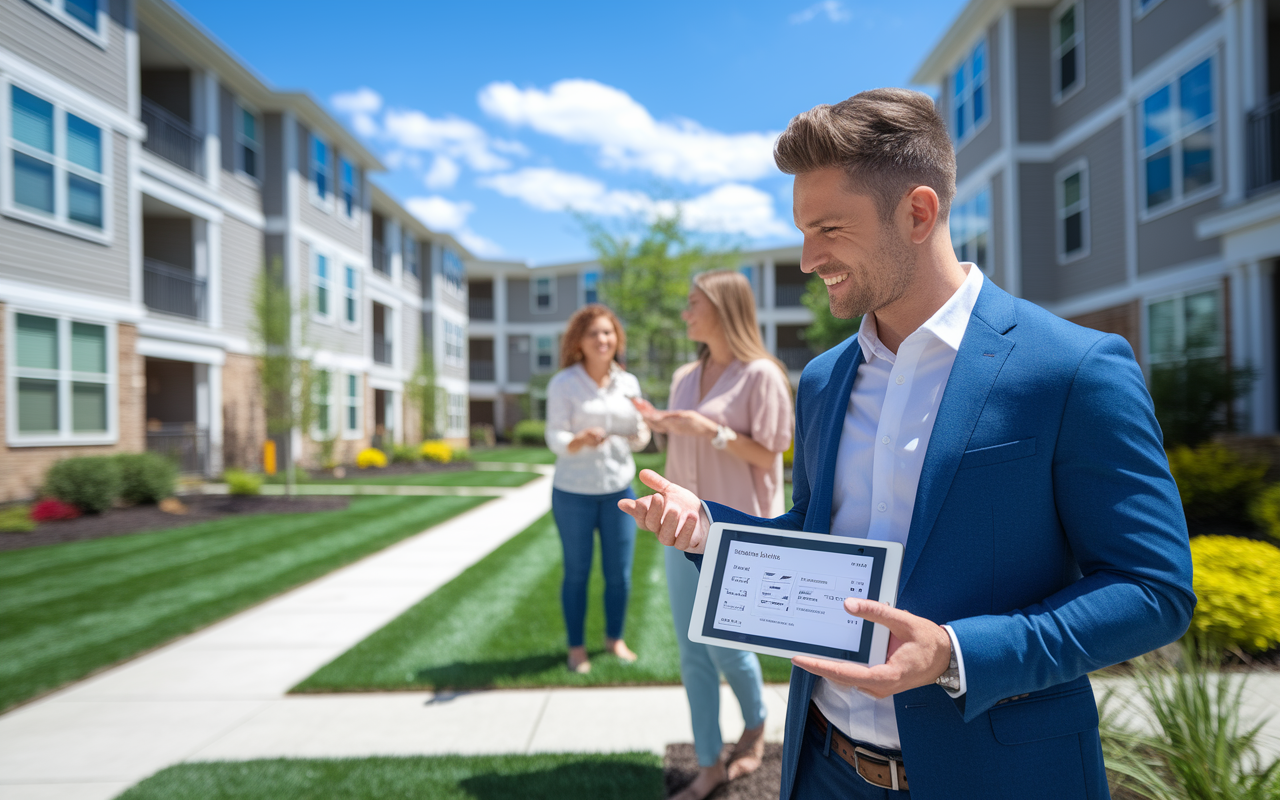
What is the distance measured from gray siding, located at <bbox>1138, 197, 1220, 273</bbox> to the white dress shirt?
13.4 meters

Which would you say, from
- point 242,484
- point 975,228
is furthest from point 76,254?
point 975,228

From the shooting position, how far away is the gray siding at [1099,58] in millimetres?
13844

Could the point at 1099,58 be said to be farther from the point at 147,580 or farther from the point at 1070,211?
the point at 147,580

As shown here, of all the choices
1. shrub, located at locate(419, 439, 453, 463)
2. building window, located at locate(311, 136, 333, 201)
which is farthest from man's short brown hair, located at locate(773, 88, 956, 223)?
shrub, located at locate(419, 439, 453, 463)

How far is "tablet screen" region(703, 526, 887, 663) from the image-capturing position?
1288 mm

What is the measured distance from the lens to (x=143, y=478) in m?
13.4

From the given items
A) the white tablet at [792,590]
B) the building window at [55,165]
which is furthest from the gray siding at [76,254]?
the white tablet at [792,590]

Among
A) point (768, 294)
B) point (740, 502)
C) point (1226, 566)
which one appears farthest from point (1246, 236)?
point (768, 294)

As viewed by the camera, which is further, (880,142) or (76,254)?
(76,254)

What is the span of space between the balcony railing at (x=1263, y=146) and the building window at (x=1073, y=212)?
429 cm

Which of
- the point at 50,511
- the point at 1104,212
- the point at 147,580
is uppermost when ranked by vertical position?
the point at 1104,212

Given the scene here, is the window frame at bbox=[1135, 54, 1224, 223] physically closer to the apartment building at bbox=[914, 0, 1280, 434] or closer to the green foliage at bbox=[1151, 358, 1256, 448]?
the apartment building at bbox=[914, 0, 1280, 434]

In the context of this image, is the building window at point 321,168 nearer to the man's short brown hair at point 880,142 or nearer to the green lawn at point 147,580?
the green lawn at point 147,580

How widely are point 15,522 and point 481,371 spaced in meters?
33.2
